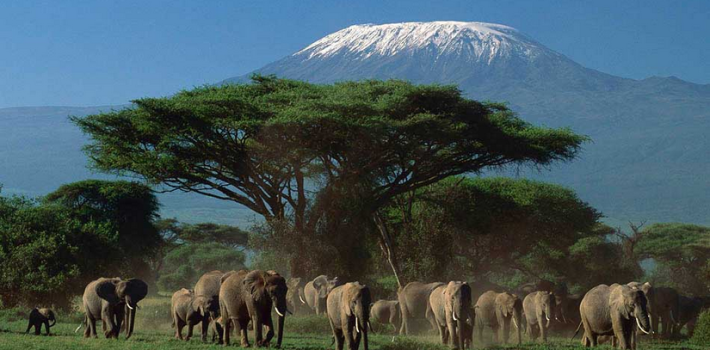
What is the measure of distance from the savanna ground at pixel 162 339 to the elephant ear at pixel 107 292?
3.37 feet

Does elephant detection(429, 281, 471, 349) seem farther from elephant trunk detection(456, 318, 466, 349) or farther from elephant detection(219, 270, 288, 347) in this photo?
elephant detection(219, 270, 288, 347)

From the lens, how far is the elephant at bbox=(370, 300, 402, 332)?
33438mm

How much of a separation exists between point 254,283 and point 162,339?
156 inches

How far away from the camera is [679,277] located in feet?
228

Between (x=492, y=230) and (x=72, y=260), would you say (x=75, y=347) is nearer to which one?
(x=72, y=260)

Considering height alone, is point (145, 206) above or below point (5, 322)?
above

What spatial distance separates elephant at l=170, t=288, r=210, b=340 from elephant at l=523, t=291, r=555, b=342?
391 inches

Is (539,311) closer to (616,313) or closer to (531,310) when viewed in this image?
(531,310)

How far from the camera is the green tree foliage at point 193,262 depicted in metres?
73.0

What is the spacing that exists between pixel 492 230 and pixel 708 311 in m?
22.0

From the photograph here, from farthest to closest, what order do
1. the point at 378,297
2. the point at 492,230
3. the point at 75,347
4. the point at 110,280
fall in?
the point at 492,230, the point at 378,297, the point at 110,280, the point at 75,347

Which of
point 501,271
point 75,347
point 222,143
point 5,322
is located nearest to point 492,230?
point 501,271

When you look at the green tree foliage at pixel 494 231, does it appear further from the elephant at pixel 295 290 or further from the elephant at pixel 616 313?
the elephant at pixel 616 313

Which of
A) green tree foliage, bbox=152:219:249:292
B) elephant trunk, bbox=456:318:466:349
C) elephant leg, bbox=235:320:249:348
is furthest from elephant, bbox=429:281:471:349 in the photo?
green tree foliage, bbox=152:219:249:292
